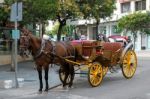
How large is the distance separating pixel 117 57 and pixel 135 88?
248 centimetres

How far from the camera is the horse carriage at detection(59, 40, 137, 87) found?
53.5 feet

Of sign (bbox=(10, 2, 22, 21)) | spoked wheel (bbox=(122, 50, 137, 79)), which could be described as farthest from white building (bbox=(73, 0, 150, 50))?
sign (bbox=(10, 2, 22, 21))

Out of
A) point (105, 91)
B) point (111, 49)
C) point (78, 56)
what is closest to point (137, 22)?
point (111, 49)

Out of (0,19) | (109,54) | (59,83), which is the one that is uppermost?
(0,19)

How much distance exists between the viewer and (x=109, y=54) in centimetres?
1759

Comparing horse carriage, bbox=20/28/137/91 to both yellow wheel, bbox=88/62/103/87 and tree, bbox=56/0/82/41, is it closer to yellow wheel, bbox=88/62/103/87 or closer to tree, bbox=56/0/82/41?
yellow wheel, bbox=88/62/103/87

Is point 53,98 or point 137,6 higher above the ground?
point 137,6

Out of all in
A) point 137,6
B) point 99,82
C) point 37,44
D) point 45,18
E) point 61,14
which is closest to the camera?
point 37,44

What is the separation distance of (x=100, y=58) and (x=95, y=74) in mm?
968

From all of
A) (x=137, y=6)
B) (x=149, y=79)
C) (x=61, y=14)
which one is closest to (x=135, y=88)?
(x=149, y=79)

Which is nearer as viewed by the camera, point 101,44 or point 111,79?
point 101,44

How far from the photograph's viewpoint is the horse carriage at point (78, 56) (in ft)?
49.4

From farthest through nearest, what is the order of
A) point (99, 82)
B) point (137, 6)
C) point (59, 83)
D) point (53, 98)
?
point (137, 6)
point (59, 83)
point (99, 82)
point (53, 98)

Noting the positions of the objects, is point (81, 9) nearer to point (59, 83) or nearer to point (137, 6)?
point (59, 83)
